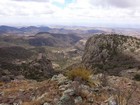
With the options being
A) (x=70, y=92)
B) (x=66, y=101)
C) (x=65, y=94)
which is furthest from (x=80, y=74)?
(x=66, y=101)

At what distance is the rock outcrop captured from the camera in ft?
358

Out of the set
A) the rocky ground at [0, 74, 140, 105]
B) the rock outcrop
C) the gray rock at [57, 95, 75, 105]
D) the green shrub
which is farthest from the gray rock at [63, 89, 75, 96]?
the rock outcrop

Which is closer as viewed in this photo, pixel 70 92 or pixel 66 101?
pixel 66 101

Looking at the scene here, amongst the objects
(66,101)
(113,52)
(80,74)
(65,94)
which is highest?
(80,74)

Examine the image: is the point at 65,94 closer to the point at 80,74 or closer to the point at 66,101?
the point at 66,101

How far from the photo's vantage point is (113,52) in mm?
118938

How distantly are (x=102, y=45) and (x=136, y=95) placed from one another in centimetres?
11072

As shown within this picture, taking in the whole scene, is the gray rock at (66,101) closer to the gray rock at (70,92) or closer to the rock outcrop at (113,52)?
the gray rock at (70,92)

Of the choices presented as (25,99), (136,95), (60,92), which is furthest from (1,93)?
(136,95)

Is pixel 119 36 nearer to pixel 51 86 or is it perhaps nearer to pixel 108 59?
pixel 108 59

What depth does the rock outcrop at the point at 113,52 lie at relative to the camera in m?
109

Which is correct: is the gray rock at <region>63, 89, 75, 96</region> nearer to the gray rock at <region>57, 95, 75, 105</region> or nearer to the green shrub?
the gray rock at <region>57, 95, 75, 105</region>

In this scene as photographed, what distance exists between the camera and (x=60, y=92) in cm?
1502

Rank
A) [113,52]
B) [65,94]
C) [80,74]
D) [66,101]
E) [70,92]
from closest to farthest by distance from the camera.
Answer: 1. [66,101]
2. [65,94]
3. [70,92]
4. [80,74]
5. [113,52]
